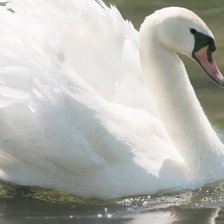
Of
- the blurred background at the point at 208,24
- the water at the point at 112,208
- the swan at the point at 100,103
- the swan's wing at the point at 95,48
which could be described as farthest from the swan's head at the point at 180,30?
the blurred background at the point at 208,24

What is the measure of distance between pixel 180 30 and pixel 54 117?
1.09 m

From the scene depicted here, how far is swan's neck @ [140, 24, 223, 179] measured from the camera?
8.05 m

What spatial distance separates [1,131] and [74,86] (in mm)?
561

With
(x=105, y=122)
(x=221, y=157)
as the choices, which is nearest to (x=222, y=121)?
(x=221, y=157)

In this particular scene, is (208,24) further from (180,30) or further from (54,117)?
(54,117)

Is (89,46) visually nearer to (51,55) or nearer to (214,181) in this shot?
(51,55)

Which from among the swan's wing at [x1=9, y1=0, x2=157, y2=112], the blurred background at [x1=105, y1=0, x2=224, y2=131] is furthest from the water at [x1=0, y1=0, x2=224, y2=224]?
the blurred background at [x1=105, y1=0, x2=224, y2=131]

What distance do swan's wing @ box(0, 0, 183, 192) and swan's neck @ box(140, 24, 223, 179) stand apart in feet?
0.38

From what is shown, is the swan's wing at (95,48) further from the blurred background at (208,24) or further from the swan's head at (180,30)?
the blurred background at (208,24)

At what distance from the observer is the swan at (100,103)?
7594mm

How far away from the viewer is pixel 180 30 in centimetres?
793

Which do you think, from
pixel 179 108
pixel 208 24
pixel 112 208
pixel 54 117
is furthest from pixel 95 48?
pixel 208 24

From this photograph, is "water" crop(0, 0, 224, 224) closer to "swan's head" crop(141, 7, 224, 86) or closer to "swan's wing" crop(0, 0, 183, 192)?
"swan's wing" crop(0, 0, 183, 192)

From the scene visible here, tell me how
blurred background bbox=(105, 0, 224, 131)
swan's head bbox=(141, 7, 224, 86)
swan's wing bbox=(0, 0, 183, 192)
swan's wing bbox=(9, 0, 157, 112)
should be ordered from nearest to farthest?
swan's wing bbox=(0, 0, 183, 192)
swan's head bbox=(141, 7, 224, 86)
swan's wing bbox=(9, 0, 157, 112)
blurred background bbox=(105, 0, 224, 131)
